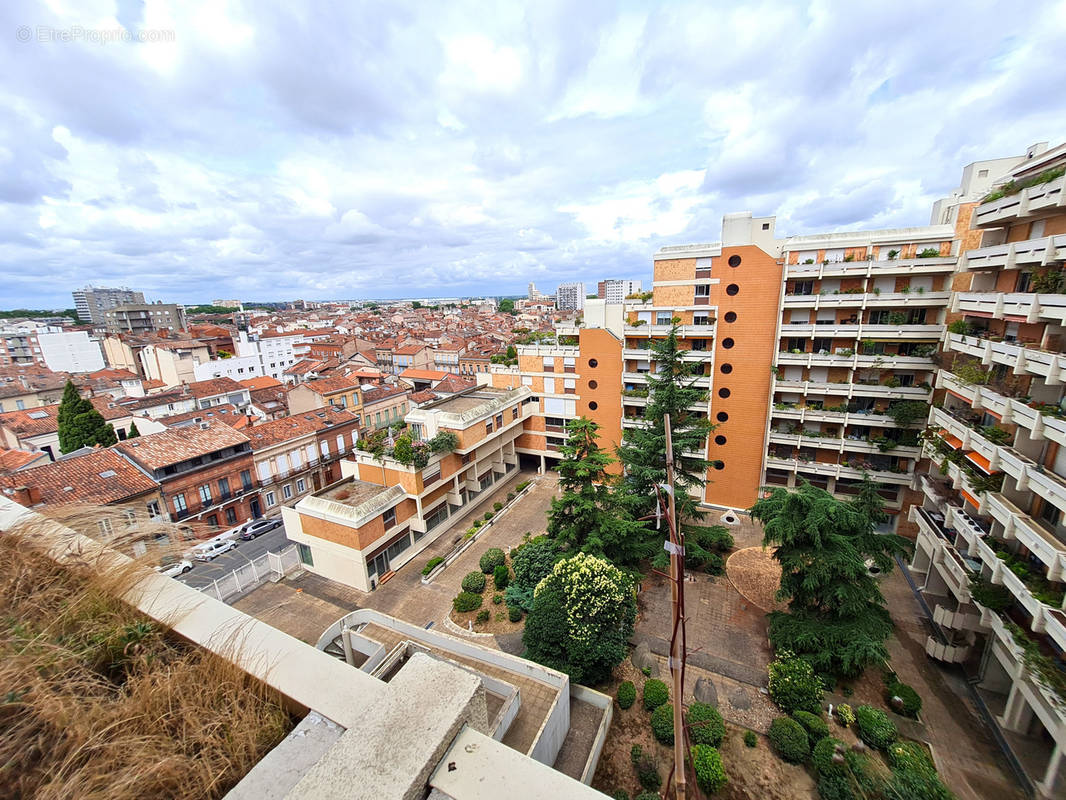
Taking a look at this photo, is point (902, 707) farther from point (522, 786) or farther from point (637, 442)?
point (522, 786)

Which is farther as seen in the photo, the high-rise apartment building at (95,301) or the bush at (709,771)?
the high-rise apartment building at (95,301)

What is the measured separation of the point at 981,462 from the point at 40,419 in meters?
66.1

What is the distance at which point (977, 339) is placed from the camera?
57.6 ft

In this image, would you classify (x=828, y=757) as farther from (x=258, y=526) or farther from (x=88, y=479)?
(x=88, y=479)

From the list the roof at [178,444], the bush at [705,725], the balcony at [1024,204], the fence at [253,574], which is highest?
the balcony at [1024,204]

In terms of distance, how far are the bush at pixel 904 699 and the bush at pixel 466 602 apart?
16.4 metres

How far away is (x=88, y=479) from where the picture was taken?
25.5 m

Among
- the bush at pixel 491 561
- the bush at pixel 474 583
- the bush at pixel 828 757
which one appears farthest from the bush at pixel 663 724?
the bush at pixel 491 561

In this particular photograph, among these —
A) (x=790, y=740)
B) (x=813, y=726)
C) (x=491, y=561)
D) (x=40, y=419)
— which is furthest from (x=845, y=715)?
(x=40, y=419)

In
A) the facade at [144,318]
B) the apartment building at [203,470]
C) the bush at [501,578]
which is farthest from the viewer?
the facade at [144,318]

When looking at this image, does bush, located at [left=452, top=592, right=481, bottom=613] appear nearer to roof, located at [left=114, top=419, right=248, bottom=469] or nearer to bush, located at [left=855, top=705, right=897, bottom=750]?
bush, located at [left=855, top=705, right=897, bottom=750]

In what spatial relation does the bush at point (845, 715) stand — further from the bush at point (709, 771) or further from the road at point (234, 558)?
the road at point (234, 558)

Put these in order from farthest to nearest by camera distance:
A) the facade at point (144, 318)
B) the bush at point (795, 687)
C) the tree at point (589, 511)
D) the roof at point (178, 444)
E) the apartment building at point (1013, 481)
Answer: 1. the facade at point (144, 318)
2. the roof at point (178, 444)
3. the tree at point (589, 511)
4. the bush at point (795, 687)
5. the apartment building at point (1013, 481)

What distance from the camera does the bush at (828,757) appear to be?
41.3 ft
